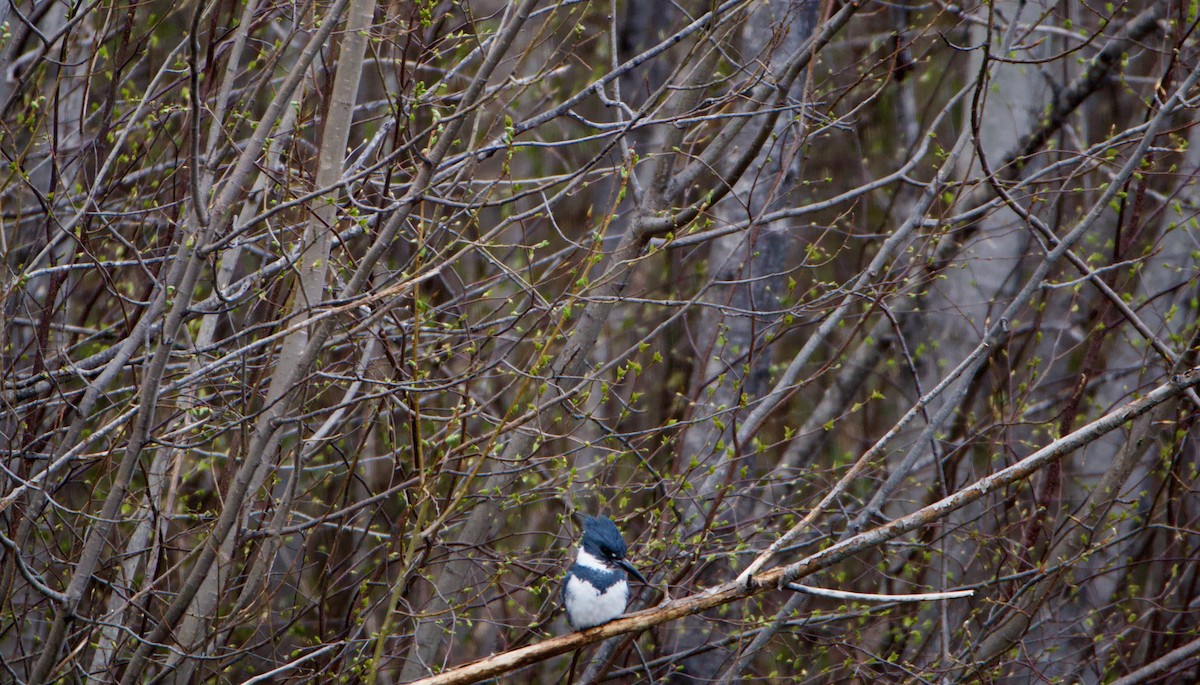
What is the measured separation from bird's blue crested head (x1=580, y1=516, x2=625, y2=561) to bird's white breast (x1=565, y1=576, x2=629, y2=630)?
0.37 feet

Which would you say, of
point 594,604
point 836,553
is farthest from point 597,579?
point 836,553

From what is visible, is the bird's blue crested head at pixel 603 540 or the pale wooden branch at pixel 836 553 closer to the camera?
the pale wooden branch at pixel 836 553

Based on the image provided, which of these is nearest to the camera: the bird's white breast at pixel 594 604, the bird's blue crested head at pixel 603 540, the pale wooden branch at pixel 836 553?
the pale wooden branch at pixel 836 553

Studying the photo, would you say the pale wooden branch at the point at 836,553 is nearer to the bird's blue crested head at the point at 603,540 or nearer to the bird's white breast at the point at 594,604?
the bird's white breast at the point at 594,604

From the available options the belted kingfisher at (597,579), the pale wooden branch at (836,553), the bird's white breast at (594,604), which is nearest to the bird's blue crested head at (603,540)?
the belted kingfisher at (597,579)

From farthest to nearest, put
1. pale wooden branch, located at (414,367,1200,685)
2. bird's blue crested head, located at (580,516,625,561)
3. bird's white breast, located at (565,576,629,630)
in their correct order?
bird's blue crested head, located at (580,516,625,561)
bird's white breast, located at (565,576,629,630)
pale wooden branch, located at (414,367,1200,685)

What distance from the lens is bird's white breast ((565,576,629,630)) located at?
3506mm

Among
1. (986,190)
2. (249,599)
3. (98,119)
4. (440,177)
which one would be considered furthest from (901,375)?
(98,119)

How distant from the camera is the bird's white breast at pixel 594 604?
351cm

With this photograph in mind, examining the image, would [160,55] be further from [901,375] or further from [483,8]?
[901,375]

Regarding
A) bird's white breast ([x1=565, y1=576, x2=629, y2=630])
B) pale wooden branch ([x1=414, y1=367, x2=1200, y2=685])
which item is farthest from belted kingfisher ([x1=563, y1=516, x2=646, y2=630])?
pale wooden branch ([x1=414, y1=367, x2=1200, y2=685])

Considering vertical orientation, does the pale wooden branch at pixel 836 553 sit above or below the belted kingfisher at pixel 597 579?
above

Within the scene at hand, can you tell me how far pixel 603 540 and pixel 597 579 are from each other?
140 mm

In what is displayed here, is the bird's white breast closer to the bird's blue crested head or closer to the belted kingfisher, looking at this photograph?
the belted kingfisher
